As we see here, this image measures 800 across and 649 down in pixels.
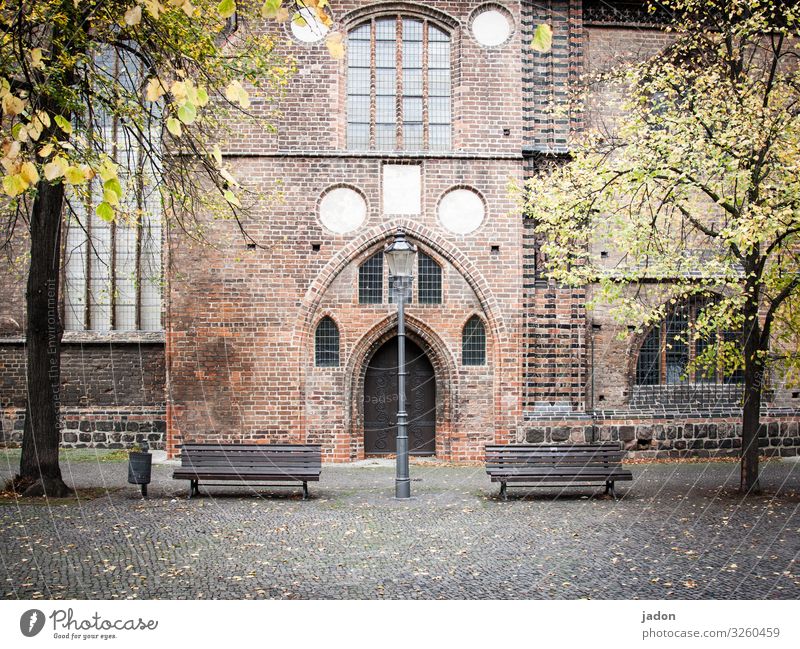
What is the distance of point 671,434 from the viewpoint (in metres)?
15.1

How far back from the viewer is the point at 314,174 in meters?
14.7

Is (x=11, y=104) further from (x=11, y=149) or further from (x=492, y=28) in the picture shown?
(x=492, y=28)

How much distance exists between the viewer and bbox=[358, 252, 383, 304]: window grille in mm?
14867

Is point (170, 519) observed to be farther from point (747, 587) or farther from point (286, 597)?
point (747, 587)

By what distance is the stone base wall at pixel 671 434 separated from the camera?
1454cm

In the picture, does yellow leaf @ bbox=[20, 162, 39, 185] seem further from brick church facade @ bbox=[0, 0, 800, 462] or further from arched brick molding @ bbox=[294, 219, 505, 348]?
arched brick molding @ bbox=[294, 219, 505, 348]

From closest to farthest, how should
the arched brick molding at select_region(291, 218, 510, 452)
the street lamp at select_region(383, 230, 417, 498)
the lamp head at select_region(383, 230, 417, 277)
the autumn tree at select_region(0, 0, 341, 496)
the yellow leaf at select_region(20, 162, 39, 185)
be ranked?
the yellow leaf at select_region(20, 162, 39, 185) < the autumn tree at select_region(0, 0, 341, 496) < the street lamp at select_region(383, 230, 417, 498) < the lamp head at select_region(383, 230, 417, 277) < the arched brick molding at select_region(291, 218, 510, 452)

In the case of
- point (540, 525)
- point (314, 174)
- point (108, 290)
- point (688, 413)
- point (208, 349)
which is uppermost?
point (314, 174)

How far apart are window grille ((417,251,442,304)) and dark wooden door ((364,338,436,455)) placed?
3.34 ft

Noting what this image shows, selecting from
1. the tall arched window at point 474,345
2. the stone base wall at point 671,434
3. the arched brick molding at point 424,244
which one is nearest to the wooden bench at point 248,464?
the arched brick molding at point 424,244

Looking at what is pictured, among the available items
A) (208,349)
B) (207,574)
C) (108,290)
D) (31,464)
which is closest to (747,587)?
(207,574)

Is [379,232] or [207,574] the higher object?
[379,232]

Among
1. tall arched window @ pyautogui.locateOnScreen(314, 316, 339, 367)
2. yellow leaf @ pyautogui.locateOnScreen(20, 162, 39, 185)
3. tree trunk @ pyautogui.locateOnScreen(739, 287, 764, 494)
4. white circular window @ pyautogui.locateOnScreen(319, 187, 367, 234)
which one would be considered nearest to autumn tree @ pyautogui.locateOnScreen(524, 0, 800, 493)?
tree trunk @ pyautogui.locateOnScreen(739, 287, 764, 494)

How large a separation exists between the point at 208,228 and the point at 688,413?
10.9 meters
